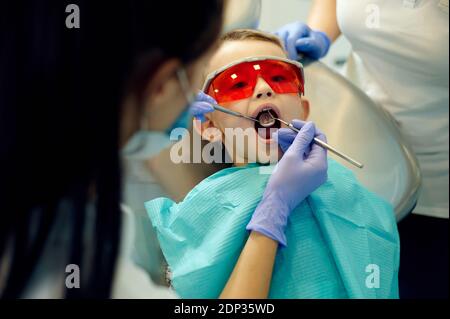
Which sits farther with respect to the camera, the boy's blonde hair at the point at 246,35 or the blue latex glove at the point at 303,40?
the blue latex glove at the point at 303,40

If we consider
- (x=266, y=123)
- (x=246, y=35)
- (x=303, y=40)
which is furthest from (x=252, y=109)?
(x=303, y=40)

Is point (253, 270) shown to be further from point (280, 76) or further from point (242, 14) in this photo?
point (242, 14)

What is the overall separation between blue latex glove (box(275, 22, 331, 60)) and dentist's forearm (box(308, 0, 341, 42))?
1.3 inches

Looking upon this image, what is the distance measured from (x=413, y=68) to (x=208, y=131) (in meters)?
0.56

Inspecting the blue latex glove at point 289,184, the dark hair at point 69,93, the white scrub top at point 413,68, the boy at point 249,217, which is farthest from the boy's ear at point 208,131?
the white scrub top at point 413,68

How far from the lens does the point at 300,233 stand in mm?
881

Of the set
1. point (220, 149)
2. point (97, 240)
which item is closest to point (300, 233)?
point (220, 149)

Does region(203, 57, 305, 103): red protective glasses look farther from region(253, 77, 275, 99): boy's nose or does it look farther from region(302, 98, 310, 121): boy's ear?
region(302, 98, 310, 121): boy's ear

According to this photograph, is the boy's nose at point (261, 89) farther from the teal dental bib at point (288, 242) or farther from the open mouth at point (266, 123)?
the teal dental bib at point (288, 242)

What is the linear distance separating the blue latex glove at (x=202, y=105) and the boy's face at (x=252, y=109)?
0.06ft

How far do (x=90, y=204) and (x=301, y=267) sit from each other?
37cm

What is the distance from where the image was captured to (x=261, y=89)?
2.79 ft

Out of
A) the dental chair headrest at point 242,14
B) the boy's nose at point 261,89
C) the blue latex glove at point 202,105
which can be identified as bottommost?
the blue latex glove at point 202,105

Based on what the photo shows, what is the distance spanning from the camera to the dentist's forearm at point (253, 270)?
2.53 feet
